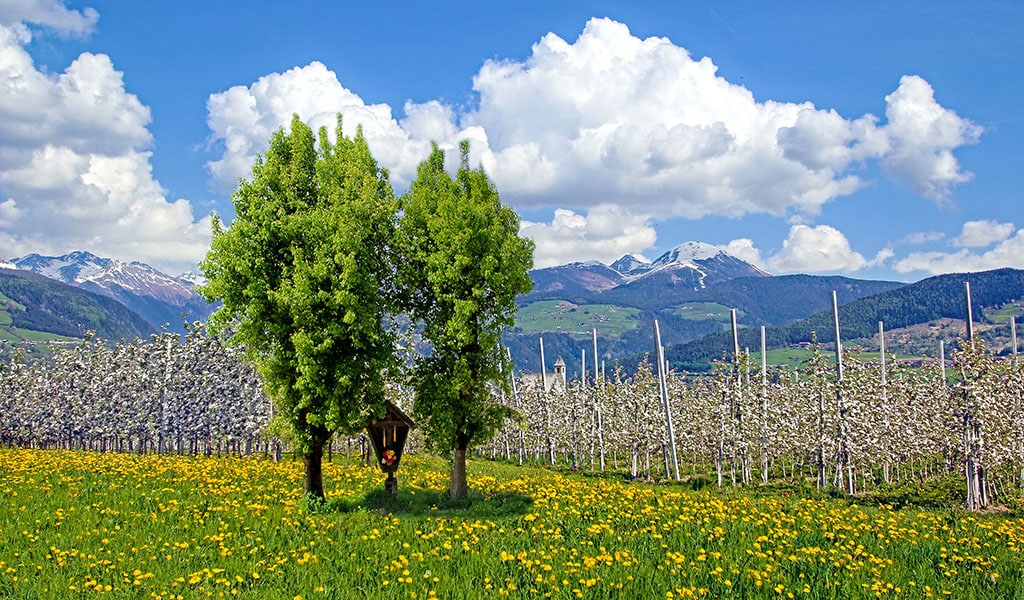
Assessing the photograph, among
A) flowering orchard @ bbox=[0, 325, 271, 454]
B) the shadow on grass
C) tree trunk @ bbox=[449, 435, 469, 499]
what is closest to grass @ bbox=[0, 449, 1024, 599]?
the shadow on grass

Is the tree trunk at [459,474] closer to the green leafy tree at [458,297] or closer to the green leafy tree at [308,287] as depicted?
the green leafy tree at [458,297]

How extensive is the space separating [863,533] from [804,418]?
30409 mm

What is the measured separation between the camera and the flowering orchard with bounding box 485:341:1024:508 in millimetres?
31281

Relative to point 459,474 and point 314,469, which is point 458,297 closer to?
point 459,474

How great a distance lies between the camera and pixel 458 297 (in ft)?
71.8

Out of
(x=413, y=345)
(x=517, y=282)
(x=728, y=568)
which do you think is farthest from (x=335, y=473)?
(x=728, y=568)

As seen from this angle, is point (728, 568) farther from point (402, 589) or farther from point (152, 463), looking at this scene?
point (152, 463)

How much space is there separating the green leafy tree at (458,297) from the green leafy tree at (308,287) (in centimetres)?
152

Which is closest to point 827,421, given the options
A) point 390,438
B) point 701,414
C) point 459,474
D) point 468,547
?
point 701,414

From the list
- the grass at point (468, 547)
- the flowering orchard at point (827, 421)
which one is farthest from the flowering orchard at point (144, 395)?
the grass at point (468, 547)

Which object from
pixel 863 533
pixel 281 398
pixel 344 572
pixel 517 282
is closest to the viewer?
pixel 344 572

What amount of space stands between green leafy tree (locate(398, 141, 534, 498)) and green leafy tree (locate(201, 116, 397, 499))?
1516 millimetres

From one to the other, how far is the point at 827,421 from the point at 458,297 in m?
26.3

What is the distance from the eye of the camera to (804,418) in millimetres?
45469
